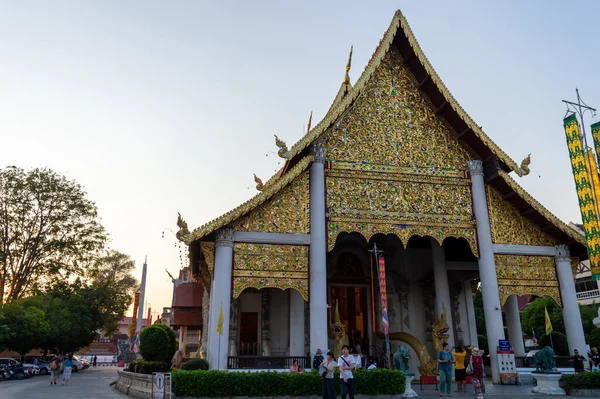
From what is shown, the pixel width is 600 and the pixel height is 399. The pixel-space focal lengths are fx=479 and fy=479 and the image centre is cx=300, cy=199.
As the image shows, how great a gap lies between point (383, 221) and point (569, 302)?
560 cm

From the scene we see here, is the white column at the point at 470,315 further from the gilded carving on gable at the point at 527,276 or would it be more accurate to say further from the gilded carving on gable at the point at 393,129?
the gilded carving on gable at the point at 393,129

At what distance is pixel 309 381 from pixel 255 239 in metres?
3.64

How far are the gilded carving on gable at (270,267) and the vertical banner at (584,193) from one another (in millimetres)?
7437

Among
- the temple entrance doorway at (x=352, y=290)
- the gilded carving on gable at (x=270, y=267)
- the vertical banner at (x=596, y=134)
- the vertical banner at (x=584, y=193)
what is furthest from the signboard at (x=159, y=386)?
the vertical banner at (x=596, y=134)

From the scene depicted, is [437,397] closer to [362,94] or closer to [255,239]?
[255,239]

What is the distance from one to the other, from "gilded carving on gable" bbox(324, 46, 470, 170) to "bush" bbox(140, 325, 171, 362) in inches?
344

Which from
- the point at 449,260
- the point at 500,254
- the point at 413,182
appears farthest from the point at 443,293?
the point at 413,182

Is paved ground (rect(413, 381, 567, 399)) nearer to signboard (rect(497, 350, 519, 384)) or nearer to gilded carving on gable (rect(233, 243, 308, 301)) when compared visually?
signboard (rect(497, 350, 519, 384))

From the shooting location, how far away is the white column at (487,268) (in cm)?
1234

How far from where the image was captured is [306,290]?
1161 cm

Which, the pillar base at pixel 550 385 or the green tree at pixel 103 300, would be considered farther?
the green tree at pixel 103 300

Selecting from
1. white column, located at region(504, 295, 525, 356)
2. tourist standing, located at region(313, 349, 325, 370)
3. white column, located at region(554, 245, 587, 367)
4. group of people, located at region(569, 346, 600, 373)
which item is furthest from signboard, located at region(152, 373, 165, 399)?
A: white column, located at region(504, 295, 525, 356)

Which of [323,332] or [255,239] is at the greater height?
[255,239]

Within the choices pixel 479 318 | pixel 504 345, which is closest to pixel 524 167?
pixel 504 345
